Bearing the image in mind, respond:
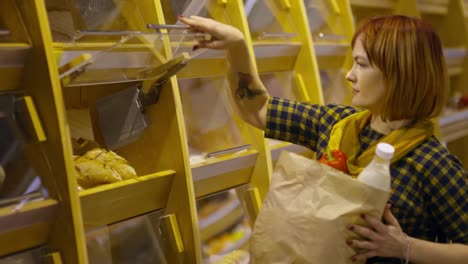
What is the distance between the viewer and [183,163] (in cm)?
165

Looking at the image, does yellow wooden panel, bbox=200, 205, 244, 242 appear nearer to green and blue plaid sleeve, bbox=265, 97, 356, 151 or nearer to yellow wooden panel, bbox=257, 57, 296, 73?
green and blue plaid sleeve, bbox=265, 97, 356, 151

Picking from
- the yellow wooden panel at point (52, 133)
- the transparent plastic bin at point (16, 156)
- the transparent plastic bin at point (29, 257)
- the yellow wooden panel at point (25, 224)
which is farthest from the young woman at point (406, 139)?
the transparent plastic bin at point (29, 257)

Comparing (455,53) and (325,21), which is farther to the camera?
(455,53)

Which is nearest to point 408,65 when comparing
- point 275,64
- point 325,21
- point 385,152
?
point 385,152

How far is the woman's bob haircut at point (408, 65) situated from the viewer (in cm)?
143

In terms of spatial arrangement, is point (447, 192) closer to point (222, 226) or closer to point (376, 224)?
point (376, 224)

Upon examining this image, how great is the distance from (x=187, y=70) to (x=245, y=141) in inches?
13.9

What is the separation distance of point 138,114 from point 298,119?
508mm

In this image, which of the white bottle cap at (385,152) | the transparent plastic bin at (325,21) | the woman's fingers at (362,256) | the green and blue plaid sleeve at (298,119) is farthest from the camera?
the transparent plastic bin at (325,21)

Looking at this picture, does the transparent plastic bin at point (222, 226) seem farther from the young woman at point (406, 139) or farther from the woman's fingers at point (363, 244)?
the woman's fingers at point (363, 244)

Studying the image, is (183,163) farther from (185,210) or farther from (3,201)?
(3,201)

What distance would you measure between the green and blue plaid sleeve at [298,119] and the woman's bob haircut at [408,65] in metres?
0.24

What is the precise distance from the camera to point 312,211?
4.31 ft

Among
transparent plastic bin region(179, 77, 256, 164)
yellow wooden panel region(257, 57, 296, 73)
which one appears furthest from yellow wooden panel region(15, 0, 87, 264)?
yellow wooden panel region(257, 57, 296, 73)
